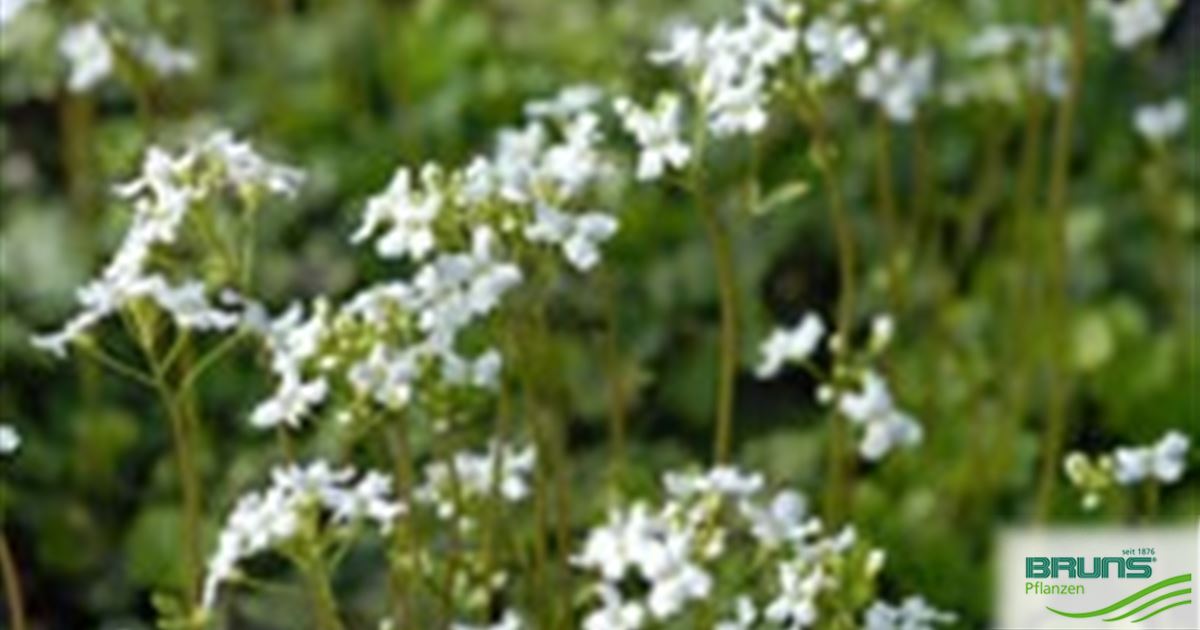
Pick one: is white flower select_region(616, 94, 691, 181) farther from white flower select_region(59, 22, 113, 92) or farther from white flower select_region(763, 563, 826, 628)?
white flower select_region(59, 22, 113, 92)

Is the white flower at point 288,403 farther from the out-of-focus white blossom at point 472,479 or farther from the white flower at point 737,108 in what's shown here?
the white flower at point 737,108

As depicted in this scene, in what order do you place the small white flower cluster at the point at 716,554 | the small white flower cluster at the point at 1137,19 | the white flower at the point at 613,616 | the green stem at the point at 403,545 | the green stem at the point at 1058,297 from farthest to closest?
the small white flower cluster at the point at 1137,19, the green stem at the point at 1058,297, the green stem at the point at 403,545, the white flower at the point at 613,616, the small white flower cluster at the point at 716,554

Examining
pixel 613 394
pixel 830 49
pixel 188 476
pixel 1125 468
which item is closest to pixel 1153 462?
pixel 1125 468

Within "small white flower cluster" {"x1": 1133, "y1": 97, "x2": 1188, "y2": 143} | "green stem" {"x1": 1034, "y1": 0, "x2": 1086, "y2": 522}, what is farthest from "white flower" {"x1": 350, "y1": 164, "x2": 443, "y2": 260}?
"small white flower cluster" {"x1": 1133, "y1": 97, "x2": 1188, "y2": 143}

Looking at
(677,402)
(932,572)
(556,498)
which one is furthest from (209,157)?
(677,402)

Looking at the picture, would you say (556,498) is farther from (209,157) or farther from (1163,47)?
(1163,47)

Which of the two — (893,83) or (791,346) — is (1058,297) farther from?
(791,346)

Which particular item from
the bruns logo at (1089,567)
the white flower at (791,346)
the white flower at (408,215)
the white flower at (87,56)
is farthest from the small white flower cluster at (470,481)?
the white flower at (87,56)
